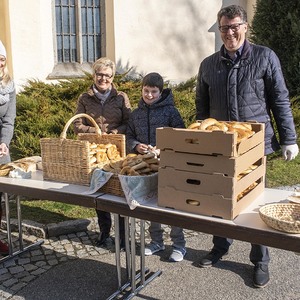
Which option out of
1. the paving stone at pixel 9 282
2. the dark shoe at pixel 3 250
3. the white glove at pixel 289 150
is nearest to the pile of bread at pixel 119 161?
the white glove at pixel 289 150

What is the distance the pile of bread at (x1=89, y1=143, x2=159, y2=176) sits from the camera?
259cm

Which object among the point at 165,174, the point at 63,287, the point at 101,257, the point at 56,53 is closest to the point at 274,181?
the point at 101,257

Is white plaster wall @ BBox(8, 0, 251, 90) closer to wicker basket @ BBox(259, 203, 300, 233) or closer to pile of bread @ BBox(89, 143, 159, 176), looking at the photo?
pile of bread @ BBox(89, 143, 159, 176)

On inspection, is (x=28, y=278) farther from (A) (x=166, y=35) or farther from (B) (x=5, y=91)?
(A) (x=166, y=35)

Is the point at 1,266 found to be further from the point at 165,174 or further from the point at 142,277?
the point at 165,174

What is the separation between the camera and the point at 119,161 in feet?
9.21

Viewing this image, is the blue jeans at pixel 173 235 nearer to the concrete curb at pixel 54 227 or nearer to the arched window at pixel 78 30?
the concrete curb at pixel 54 227

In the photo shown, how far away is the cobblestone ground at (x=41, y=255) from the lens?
3.41m

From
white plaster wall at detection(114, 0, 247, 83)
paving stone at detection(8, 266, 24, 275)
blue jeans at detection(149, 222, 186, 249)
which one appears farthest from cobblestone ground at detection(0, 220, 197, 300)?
white plaster wall at detection(114, 0, 247, 83)

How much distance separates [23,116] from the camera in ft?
22.7

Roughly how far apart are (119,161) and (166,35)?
792 centimetres

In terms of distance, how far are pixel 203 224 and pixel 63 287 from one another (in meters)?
1.62

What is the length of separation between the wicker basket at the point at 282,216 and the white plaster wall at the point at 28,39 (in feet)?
24.9

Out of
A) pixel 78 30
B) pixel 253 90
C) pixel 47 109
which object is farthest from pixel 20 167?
pixel 78 30
